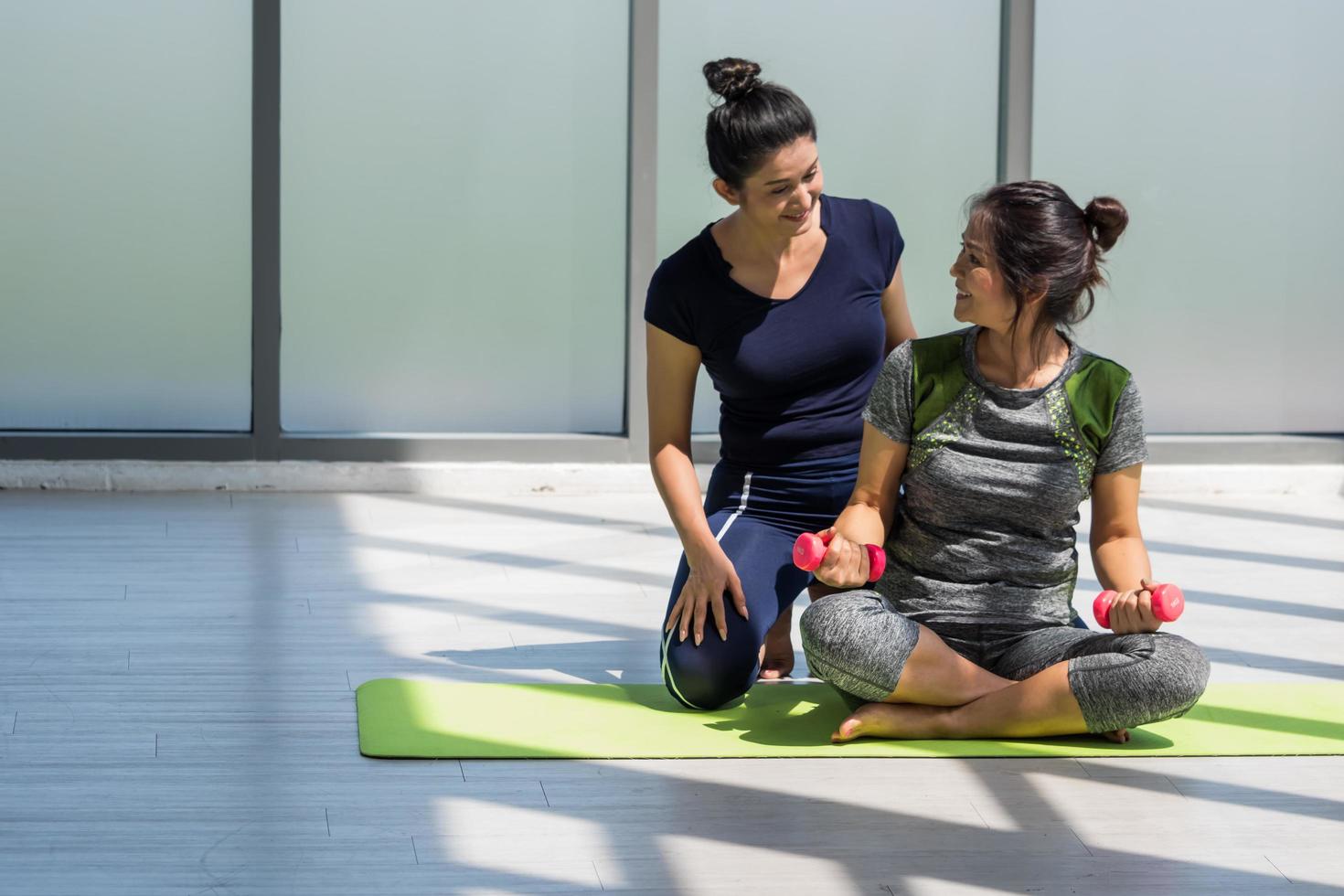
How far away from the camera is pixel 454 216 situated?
4754 mm

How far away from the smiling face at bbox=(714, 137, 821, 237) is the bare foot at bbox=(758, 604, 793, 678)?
64cm

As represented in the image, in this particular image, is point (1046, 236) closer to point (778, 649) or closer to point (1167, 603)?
point (1167, 603)

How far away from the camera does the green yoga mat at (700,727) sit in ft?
7.84

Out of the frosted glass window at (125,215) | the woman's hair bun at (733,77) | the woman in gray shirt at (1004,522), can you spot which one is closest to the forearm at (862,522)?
the woman in gray shirt at (1004,522)

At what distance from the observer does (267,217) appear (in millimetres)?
4609

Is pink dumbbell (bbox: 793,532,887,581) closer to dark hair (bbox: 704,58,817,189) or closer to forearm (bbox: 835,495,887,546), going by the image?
forearm (bbox: 835,495,887,546)

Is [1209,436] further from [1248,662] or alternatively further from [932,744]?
[932,744]

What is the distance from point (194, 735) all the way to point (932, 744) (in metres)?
1.02

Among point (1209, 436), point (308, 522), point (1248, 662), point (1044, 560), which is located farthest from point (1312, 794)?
point (1209, 436)

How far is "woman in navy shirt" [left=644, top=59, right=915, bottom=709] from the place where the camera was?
253 cm

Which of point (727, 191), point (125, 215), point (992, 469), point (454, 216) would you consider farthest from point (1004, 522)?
point (125, 215)

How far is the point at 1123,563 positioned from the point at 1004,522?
0.17m

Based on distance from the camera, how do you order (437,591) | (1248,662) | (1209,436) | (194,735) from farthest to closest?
(1209,436) → (437,591) → (1248,662) → (194,735)

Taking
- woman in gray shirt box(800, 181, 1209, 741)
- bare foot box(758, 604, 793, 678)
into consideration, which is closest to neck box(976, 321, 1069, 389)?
woman in gray shirt box(800, 181, 1209, 741)
